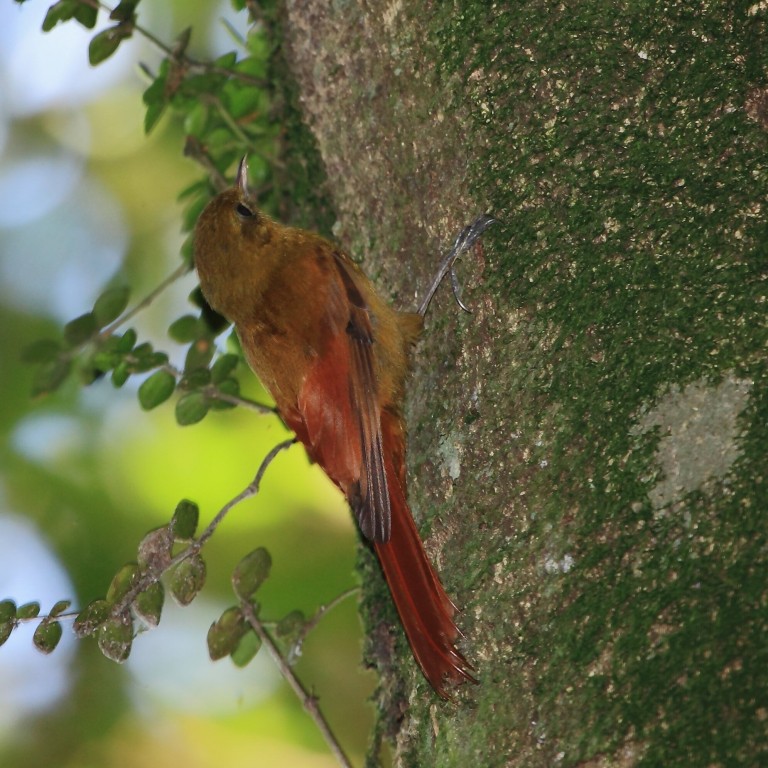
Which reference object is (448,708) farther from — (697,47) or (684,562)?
(697,47)

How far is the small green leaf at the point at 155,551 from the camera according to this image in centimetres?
225

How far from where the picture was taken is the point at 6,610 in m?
2.23

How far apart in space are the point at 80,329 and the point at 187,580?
1059 millimetres

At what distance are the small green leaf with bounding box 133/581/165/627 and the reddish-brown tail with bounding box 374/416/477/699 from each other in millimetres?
520

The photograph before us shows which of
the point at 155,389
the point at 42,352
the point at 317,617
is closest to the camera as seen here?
the point at 317,617

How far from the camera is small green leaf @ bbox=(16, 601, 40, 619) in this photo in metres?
2.25

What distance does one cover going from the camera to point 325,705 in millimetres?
4512

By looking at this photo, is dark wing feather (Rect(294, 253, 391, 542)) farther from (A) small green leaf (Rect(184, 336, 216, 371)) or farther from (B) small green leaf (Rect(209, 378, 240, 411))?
(A) small green leaf (Rect(184, 336, 216, 371))

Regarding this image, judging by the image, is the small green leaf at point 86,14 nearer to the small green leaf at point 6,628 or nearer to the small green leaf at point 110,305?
the small green leaf at point 110,305

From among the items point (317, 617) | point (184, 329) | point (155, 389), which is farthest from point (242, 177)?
point (317, 617)

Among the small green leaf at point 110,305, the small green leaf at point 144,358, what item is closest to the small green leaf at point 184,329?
the small green leaf at point 110,305

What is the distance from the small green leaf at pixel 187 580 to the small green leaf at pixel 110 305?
1008 millimetres

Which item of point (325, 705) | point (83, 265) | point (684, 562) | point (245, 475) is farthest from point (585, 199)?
point (83, 265)

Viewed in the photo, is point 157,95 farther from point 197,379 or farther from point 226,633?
point 226,633
